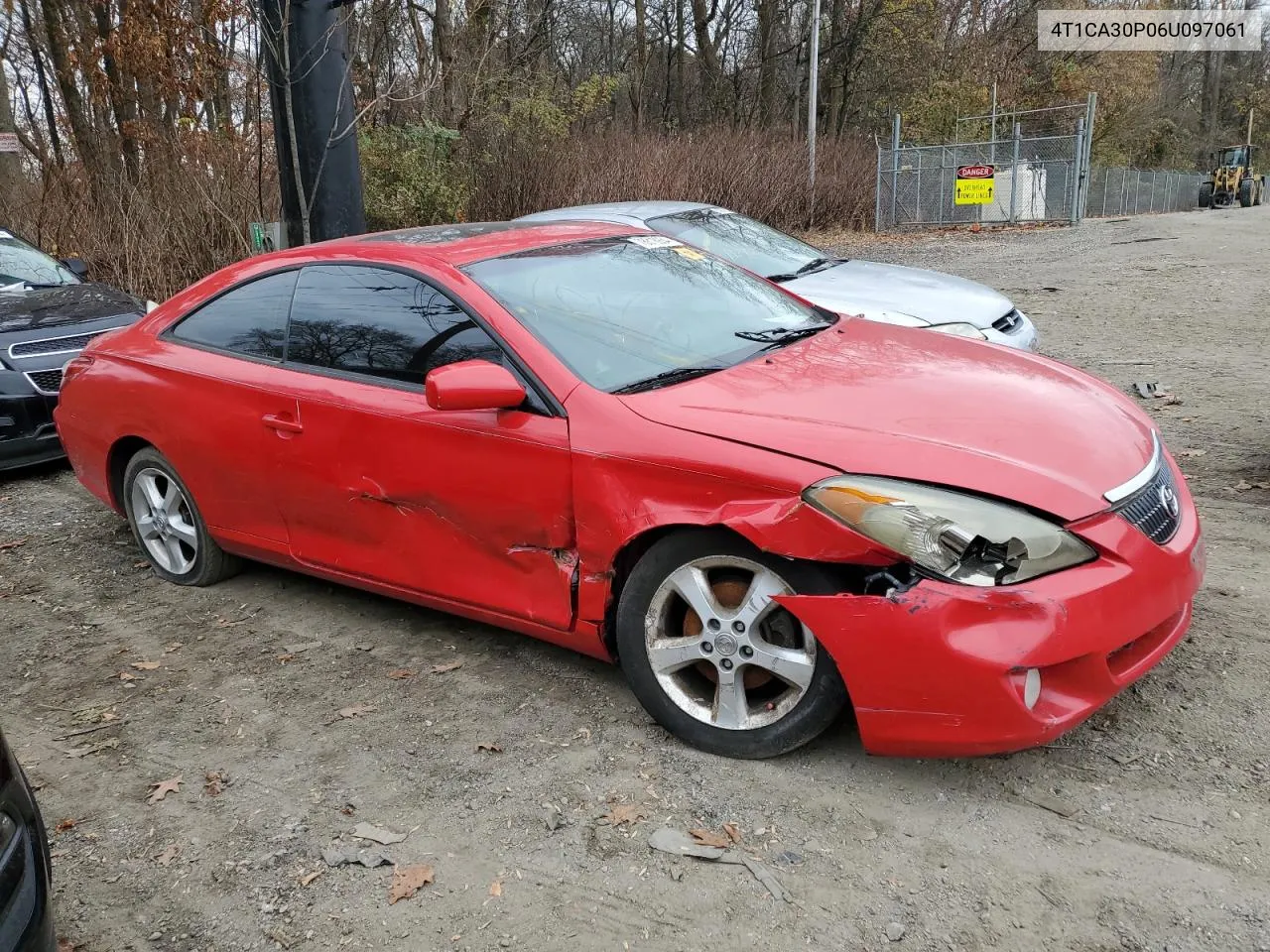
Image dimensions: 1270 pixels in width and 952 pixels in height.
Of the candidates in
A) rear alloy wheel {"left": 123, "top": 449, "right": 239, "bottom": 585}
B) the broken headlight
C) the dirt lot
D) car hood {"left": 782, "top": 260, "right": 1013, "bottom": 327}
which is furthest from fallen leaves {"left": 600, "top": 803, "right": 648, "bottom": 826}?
car hood {"left": 782, "top": 260, "right": 1013, "bottom": 327}

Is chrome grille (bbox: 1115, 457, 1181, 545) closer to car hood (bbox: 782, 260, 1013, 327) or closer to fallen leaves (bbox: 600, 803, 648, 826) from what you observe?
fallen leaves (bbox: 600, 803, 648, 826)

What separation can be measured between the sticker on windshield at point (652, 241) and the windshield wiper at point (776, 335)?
0.71 m

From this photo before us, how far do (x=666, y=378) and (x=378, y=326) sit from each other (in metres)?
1.13

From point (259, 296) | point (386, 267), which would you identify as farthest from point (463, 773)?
point (259, 296)

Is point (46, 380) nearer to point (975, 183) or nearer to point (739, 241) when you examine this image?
point (739, 241)

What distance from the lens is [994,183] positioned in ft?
75.2

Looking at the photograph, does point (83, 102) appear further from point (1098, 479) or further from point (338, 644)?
point (1098, 479)

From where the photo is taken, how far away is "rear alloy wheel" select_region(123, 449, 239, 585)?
179 inches

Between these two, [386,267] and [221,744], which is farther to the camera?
[386,267]

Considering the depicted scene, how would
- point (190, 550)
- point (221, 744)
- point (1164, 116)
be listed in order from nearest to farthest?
1. point (221, 744)
2. point (190, 550)
3. point (1164, 116)

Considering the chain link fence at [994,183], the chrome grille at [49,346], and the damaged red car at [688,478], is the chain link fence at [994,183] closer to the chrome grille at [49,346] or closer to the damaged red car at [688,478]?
the chrome grille at [49,346]

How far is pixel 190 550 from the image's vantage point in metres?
4.66

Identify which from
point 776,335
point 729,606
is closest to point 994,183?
point 776,335

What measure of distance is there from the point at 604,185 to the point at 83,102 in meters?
8.75
